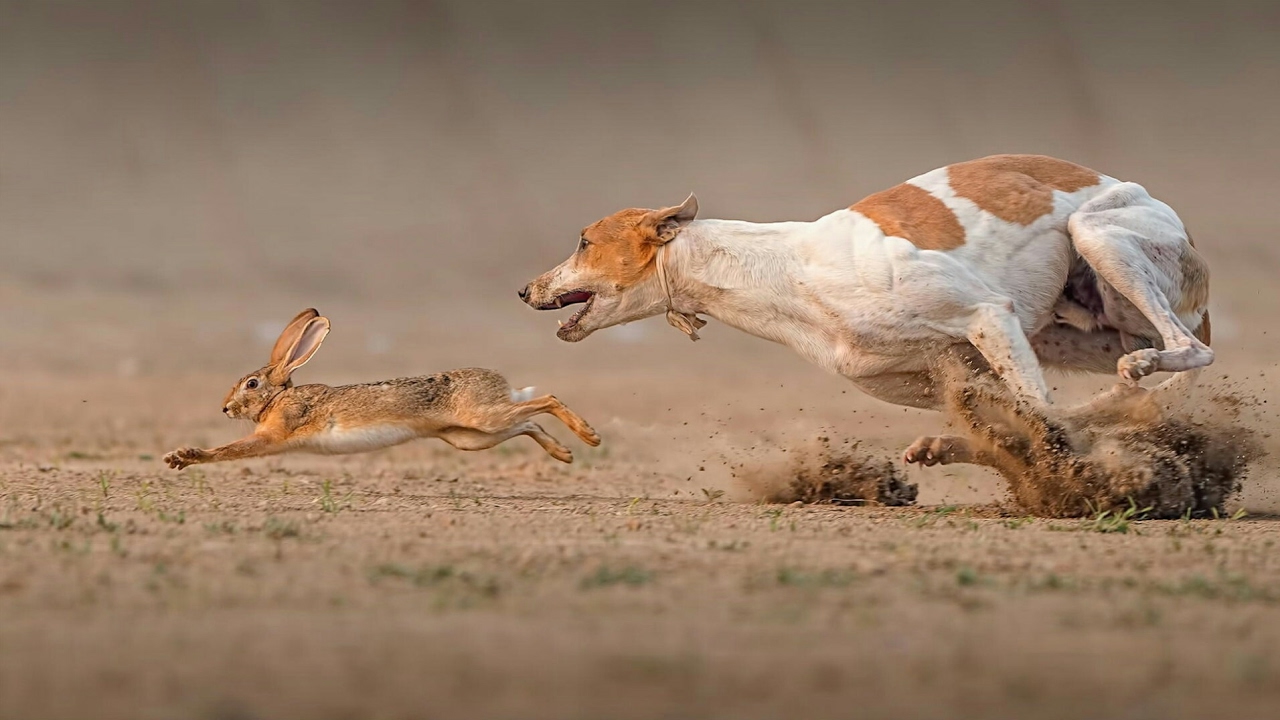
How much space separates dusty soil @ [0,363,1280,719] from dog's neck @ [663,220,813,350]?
894 mm

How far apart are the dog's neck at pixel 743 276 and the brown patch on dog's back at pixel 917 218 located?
0.36 m

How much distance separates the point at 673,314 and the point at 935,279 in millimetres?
1357

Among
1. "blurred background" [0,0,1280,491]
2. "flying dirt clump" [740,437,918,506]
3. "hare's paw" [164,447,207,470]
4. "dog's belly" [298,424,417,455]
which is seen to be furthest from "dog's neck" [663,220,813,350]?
"blurred background" [0,0,1280,491]

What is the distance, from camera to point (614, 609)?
424 centimetres

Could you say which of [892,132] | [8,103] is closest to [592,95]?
[892,132]

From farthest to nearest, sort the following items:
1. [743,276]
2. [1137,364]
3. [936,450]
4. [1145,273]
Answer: [936,450] < [743,276] < [1145,273] < [1137,364]

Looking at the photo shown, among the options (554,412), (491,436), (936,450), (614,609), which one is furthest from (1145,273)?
(614,609)

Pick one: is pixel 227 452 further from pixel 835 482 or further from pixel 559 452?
pixel 835 482

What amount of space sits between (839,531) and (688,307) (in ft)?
6.21

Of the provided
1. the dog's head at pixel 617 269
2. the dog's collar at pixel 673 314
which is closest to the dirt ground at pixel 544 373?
the dog's collar at pixel 673 314

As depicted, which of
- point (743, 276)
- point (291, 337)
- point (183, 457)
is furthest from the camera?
point (291, 337)

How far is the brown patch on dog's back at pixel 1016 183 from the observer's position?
23.9 feet

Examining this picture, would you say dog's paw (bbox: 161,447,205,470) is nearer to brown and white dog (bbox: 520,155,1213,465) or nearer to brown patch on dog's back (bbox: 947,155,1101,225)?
brown and white dog (bbox: 520,155,1213,465)

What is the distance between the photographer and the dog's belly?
826cm
